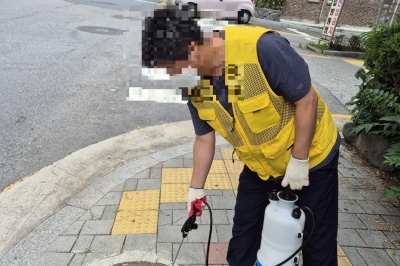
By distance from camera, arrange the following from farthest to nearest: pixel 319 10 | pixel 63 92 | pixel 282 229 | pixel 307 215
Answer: pixel 319 10
pixel 63 92
pixel 307 215
pixel 282 229

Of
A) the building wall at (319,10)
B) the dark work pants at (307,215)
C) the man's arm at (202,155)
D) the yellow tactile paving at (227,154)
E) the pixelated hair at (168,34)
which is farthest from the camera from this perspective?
the building wall at (319,10)

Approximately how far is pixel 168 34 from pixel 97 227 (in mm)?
1867

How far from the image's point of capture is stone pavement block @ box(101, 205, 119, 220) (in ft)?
9.42

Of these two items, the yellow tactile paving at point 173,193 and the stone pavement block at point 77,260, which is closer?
the stone pavement block at point 77,260

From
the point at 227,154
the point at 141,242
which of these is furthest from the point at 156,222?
the point at 227,154

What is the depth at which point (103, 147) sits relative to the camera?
4027 millimetres

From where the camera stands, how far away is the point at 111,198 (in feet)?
10.2

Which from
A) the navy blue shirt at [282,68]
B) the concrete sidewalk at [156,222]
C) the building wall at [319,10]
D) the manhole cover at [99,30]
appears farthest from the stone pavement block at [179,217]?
the building wall at [319,10]

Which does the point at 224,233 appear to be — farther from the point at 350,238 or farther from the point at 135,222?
the point at 350,238

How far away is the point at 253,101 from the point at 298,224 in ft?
2.07

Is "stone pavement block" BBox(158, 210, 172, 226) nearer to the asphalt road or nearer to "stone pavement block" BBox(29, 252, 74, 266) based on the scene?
"stone pavement block" BBox(29, 252, 74, 266)

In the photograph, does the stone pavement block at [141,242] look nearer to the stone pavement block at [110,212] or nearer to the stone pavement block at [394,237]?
the stone pavement block at [110,212]

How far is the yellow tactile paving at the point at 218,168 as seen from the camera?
362 cm

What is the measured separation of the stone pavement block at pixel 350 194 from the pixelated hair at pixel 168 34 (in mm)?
2515
